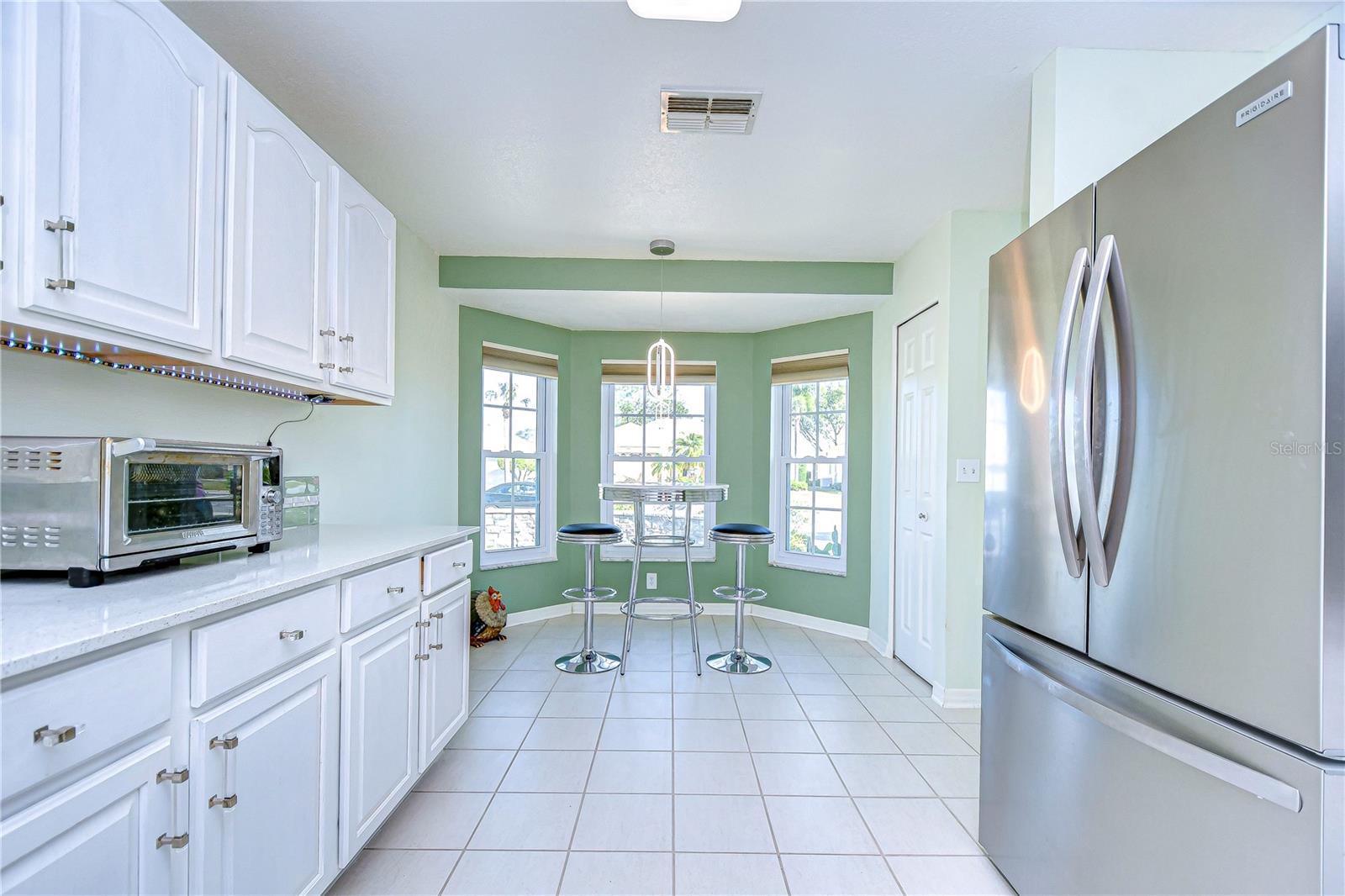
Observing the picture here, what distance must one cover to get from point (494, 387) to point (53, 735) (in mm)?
3828

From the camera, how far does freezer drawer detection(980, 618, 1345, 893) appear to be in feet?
3.22

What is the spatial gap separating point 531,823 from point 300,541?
1215 millimetres

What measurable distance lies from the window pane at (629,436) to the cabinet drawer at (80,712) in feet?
13.4

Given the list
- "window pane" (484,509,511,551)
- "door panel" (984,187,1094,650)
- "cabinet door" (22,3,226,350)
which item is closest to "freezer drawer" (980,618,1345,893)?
"door panel" (984,187,1094,650)

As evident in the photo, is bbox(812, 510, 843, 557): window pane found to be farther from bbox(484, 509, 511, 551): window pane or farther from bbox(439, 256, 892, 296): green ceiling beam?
bbox(484, 509, 511, 551): window pane

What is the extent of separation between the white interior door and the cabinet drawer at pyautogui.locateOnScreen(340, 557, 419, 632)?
8.45 ft

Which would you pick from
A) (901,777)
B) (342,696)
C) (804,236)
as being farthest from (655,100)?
(901,777)

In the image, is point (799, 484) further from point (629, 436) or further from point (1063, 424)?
point (1063, 424)

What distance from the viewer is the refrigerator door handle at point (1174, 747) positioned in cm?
100

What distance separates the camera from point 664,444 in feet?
16.9

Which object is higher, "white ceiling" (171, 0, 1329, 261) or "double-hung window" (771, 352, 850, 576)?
"white ceiling" (171, 0, 1329, 261)

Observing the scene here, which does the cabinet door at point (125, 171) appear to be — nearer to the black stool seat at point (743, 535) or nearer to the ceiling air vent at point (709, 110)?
the ceiling air vent at point (709, 110)

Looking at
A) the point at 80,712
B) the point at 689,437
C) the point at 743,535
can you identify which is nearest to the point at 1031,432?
the point at 80,712

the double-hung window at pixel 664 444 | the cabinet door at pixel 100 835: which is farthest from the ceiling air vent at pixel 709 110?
the double-hung window at pixel 664 444
